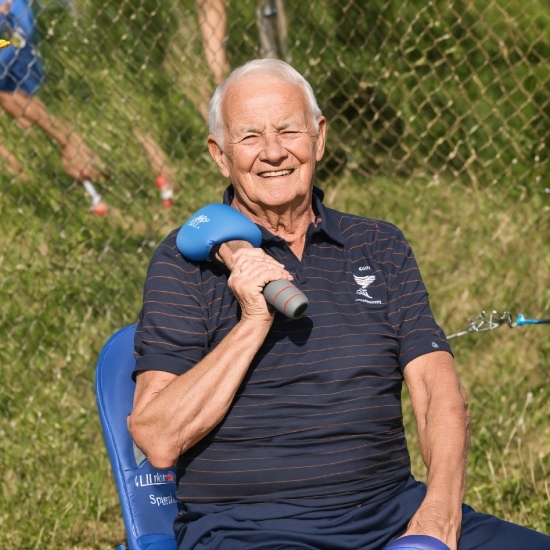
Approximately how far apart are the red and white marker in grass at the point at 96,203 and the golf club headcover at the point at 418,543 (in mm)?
3265

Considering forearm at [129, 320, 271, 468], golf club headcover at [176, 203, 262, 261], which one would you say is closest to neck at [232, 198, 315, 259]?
golf club headcover at [176, 203, 262, 261]

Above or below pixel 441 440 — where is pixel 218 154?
above

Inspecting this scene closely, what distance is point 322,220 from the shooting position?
139 inches

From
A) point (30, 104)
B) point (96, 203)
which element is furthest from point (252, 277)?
point (30, 104)

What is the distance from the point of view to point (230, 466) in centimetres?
313

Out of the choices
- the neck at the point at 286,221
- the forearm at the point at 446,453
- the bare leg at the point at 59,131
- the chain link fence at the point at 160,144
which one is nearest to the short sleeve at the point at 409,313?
the forearm at the point at 446,453

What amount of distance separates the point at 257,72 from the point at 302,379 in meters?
1.00

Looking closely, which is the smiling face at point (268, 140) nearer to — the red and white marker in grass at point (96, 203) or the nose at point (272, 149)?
the nose at point (272, 149)

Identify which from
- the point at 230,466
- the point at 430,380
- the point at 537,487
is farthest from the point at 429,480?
the point at 537,487

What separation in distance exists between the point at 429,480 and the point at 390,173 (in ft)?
10.8

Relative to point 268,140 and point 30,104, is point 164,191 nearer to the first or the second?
point 30,104

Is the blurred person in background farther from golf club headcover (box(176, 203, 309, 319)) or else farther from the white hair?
golf club headcover (box(176, 203, 309, 319))

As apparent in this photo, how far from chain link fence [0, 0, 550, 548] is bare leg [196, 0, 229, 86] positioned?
0.01 meters

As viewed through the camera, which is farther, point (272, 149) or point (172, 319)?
point (272, 149)
